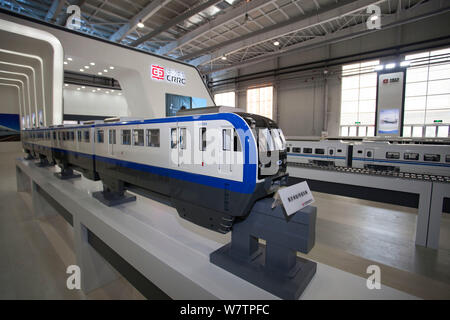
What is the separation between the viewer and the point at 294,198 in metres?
1.36

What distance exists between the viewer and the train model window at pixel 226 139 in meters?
1.53

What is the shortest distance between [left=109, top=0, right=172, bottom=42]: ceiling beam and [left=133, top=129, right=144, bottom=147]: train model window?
24.7ft

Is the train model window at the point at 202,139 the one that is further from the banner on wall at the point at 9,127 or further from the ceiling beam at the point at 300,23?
the banner on wall at the point at 9,127

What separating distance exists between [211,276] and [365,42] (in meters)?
14.8

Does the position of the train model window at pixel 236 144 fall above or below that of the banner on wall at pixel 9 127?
below

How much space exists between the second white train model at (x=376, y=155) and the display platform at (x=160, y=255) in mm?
5312

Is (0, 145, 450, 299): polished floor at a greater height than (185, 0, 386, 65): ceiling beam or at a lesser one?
lesser

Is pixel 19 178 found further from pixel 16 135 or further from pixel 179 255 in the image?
pixel 16 135

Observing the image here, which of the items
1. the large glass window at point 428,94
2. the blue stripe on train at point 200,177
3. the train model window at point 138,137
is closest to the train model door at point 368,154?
the blue stripe on train at point 200,177

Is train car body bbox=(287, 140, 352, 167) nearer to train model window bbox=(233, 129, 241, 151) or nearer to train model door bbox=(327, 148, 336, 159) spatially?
train model door bbox=(327, 148, 336, 159)

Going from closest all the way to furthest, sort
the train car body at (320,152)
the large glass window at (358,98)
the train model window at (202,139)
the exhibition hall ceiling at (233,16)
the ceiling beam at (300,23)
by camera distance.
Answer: the train model window at (202,139)
the train car body at (320,152)
the ceiling beam at (300,23)
the exhibition hall ceiling at (233,16)
the large glass window at (358,98)

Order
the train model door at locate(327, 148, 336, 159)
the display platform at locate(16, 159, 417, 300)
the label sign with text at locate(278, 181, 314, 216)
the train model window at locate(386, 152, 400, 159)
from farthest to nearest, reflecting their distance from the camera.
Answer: the train model door at locate(327, 148, 336, 159), the train model window at locate(386, 152, 400, 159), the display platform at locate(16, 159, 417, 300), the label sign with text at locate(278, 181, 314, 216)

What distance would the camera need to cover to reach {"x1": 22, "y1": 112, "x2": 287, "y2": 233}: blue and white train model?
4.78 feet

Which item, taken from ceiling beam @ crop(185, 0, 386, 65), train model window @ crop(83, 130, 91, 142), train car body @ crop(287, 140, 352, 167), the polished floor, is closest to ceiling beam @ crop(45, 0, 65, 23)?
ceiling beam @ crop(185, 0, 386, 65)
